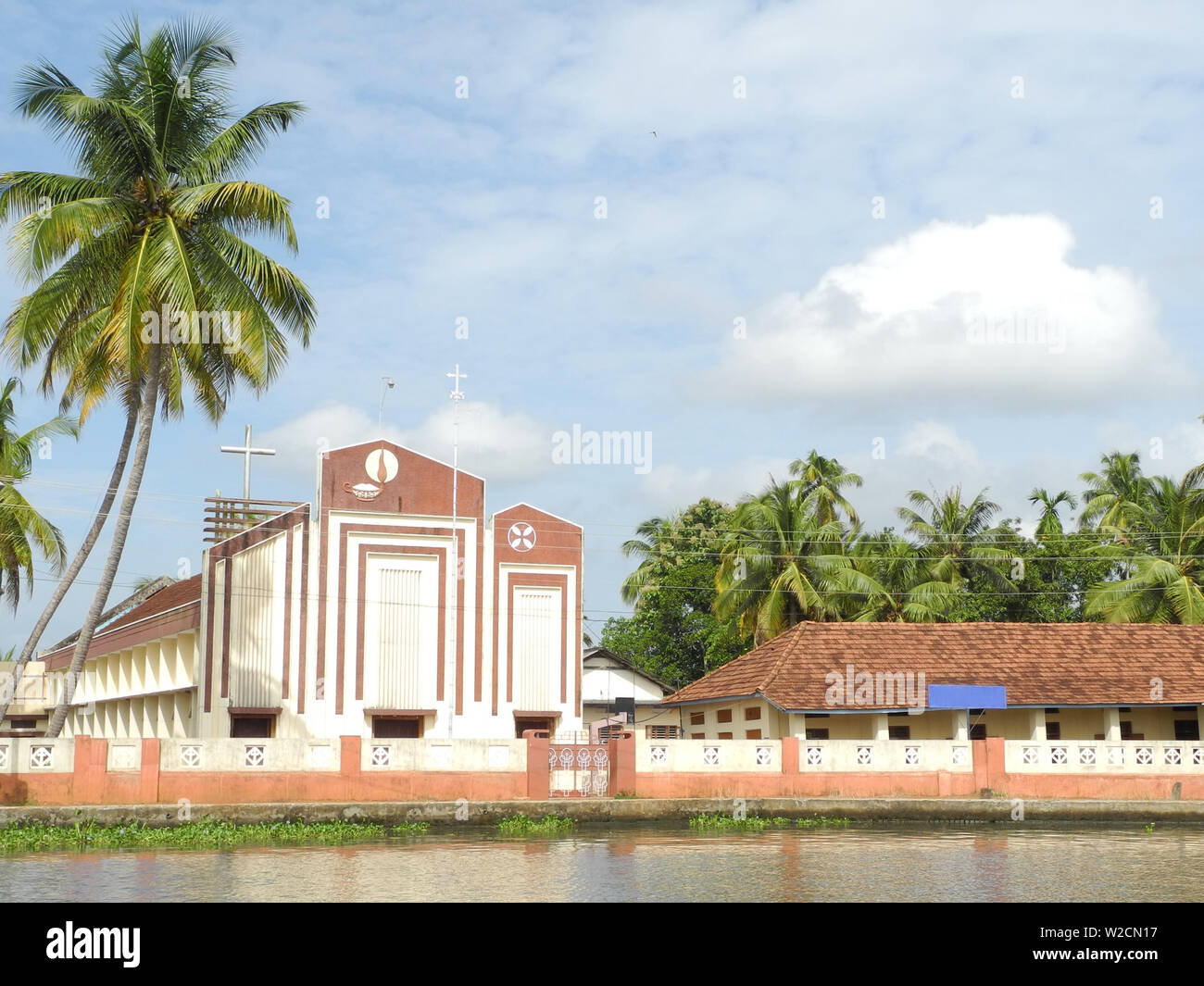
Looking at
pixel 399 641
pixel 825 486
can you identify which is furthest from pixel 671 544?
pixel 399 641

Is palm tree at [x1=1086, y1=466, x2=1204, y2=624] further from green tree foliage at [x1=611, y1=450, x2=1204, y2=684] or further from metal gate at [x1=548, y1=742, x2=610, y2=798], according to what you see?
metal gate at [x1=548, y1=742, x2=610, y2=798]

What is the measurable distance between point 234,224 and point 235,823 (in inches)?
409

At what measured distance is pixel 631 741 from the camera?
2492cm

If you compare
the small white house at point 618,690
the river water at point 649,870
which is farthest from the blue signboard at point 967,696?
the small white house at point 618,690

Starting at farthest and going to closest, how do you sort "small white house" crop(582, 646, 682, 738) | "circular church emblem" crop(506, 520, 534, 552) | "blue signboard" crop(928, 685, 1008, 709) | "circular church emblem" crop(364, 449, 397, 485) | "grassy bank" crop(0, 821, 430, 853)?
"small white house" crop(582, 646, 682, 738), "circular church emblem" crop(506, 520, 534, 552), "circular church emblem" crop(364, 449, 397, 485), "blue signboard" crop(928, 685, 1008, 709), "grassy bank" crop(0, 821, 430, 853)

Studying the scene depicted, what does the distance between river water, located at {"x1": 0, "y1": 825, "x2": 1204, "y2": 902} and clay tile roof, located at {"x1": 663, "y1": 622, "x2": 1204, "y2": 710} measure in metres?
7.10

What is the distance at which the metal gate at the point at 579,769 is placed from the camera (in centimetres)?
2488

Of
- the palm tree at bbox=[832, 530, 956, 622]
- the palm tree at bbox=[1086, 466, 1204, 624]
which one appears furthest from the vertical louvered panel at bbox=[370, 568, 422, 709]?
the palm tree at bbox=[1086, 466, 1204, 624]

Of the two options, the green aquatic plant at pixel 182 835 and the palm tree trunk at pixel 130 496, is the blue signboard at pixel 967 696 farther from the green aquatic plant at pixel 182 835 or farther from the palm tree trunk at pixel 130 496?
the palm tree trunk at pixel 130 496

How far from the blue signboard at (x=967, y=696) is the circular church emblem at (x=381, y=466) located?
12387 mm

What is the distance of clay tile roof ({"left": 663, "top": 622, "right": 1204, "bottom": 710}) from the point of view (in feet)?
93.9

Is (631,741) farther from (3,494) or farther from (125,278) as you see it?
(3,494)

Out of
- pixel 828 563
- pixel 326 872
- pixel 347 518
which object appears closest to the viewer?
pixel 326 872
